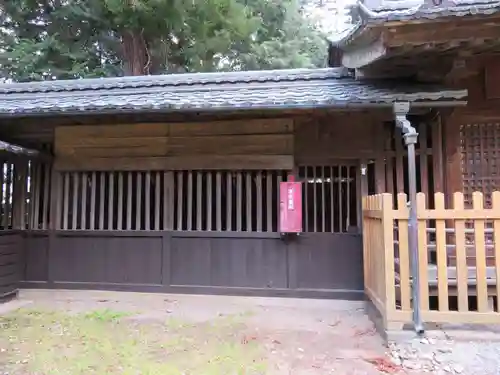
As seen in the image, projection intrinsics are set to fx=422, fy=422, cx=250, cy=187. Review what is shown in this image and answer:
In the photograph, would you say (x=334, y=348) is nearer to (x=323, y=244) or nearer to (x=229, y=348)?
(x=229, y=348)

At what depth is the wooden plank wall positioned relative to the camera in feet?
21.5

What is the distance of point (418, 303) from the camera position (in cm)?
425

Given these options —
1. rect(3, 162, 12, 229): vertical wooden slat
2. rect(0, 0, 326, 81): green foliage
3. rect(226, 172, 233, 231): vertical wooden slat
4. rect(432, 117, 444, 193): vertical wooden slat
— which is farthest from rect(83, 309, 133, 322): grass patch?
rect(0, 0, 326, 81): green foliage

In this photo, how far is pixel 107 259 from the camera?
22.8 ft

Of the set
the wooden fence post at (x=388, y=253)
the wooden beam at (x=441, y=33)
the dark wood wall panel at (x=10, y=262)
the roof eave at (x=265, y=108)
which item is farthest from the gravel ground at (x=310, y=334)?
the wooden beam at (x=441, y=33)

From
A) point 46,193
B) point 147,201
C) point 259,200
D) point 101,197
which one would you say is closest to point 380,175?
point 259,200

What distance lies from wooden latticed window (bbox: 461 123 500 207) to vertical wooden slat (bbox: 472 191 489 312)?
185cm

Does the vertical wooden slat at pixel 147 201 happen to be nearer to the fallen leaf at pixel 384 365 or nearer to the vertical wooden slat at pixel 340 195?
the vertical wooden slat at pixel 340 195

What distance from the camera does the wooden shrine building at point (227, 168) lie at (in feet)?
19.5

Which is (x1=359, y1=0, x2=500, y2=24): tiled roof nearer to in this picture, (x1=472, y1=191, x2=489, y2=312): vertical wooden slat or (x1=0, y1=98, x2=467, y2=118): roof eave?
(x1=0, y1=98, x2=467, y2=118): roof eave

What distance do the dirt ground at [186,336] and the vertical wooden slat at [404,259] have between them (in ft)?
1.80

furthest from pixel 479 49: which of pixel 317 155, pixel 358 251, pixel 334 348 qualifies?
pixel 334 348

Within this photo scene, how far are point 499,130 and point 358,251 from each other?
262cm

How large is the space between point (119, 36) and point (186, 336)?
37.0 feet
